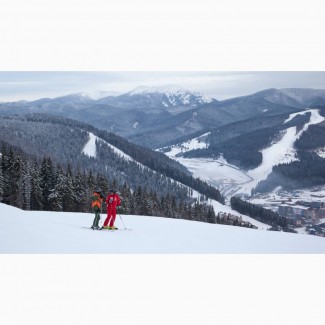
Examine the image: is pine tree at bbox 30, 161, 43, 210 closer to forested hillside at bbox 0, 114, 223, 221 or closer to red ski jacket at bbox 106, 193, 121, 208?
forested hillside at bbox 0, 114, 223, 221

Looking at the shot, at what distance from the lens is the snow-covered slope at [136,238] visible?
34.6ft

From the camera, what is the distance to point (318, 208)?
90.8m

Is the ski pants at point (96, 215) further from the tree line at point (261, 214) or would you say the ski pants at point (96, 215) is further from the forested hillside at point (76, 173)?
the tree line at point (261, 214)

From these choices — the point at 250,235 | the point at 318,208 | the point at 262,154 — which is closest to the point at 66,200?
the point at 250,235

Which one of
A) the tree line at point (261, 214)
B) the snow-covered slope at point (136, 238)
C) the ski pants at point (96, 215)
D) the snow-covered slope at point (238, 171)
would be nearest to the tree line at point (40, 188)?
the snow-covered slope at point (136, 238)

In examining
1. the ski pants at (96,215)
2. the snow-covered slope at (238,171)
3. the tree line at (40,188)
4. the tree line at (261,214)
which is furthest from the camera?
the snow-covered slope at (238,171)

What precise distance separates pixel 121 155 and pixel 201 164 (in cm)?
6561

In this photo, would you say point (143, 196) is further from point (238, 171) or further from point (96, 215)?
point (238, 171)

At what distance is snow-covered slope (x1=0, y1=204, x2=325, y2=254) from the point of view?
10555 millimetres

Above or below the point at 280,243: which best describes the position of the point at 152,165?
below

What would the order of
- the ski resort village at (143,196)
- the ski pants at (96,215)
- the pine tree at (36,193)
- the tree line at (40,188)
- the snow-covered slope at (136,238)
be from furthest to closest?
1. the pine tree at (36,193)
2. the tree line at (40,188)
3. the ski pants at (96,215)
4. the ski resort village at (143,196)
5. the snow-covered slope at (136,238)

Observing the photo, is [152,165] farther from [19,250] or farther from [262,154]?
[19,250]

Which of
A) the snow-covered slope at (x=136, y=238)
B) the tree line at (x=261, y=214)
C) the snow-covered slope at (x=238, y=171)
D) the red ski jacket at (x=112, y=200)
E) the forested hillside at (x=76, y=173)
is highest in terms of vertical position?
the red ski jacket at (x=112, y=200)

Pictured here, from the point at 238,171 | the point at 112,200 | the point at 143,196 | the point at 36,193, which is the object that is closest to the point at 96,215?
the point at 112,200
